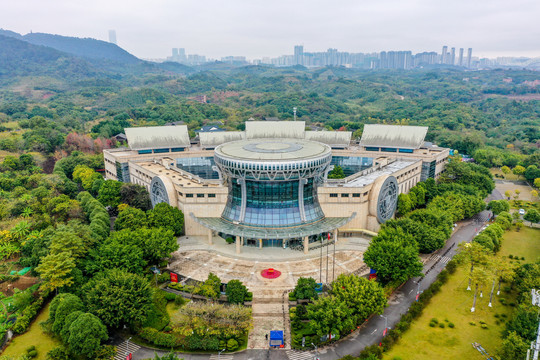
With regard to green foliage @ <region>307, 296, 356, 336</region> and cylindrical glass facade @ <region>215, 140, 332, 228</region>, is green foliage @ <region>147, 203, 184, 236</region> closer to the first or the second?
cylindrical glass facade @ <region>215, 140, 332, 228</region>

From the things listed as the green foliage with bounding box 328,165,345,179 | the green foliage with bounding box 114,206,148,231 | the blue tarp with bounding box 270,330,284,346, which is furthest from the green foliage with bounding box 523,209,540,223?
the green foliage with bounding box 114,206,148,231

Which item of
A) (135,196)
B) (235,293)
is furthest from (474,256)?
(135,196)

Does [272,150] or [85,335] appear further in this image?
[272,150]

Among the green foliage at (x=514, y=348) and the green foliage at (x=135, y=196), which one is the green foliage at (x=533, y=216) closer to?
the green foliage at (x=514, y=348)

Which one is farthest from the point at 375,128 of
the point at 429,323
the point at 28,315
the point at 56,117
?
the point at 56,117

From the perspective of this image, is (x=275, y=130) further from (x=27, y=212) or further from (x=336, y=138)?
(x=27, y=212)
